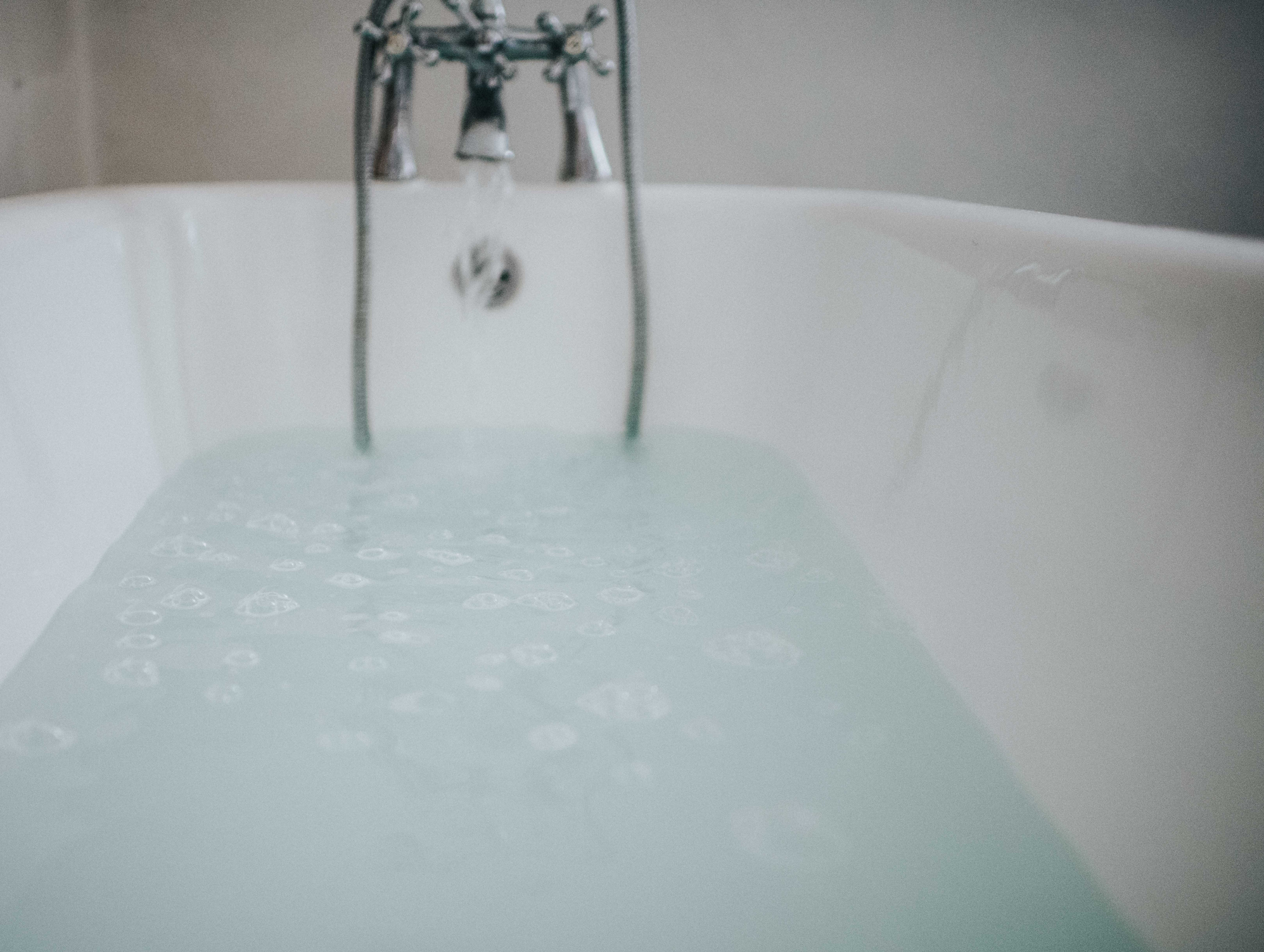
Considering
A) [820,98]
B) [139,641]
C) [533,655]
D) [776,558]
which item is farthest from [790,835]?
[820,98]

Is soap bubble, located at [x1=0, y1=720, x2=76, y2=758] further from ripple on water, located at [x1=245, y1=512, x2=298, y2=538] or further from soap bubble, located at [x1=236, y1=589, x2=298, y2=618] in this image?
ripple on water, located at [x1=245, y1=512, x2=298, y2=538]

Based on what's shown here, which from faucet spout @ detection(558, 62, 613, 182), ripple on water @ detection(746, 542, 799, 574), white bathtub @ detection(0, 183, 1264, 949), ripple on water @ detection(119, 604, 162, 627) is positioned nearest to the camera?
white bathtub @ detection(0, 183, 1264, 949)

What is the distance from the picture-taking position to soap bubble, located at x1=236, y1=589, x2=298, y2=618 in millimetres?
569

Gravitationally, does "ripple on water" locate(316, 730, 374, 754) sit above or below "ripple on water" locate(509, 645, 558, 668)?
below

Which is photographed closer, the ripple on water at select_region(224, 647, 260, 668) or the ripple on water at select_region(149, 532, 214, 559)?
the ripple on water at select_region(224, 647, 260, 668)

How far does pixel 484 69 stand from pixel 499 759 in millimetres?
731

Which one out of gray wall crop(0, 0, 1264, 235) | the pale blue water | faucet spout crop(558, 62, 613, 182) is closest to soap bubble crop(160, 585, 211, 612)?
the pale blue water

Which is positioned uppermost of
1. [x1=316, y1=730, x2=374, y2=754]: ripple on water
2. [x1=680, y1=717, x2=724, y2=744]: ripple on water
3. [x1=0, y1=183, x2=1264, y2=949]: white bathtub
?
[x1=0, y1=183, x2=1264, y2=949]: white bathtub

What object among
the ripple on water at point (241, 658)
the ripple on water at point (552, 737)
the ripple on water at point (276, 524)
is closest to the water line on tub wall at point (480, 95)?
the ripple on water at point (276, 524)

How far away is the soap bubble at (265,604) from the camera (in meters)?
0.57

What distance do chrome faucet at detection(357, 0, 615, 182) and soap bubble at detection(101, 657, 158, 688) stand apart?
0.61m

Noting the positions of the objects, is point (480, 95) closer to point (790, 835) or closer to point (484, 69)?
point (484, 69)

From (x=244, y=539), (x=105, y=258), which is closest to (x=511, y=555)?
(x=244, y=539)

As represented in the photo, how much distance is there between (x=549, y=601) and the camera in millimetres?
600
